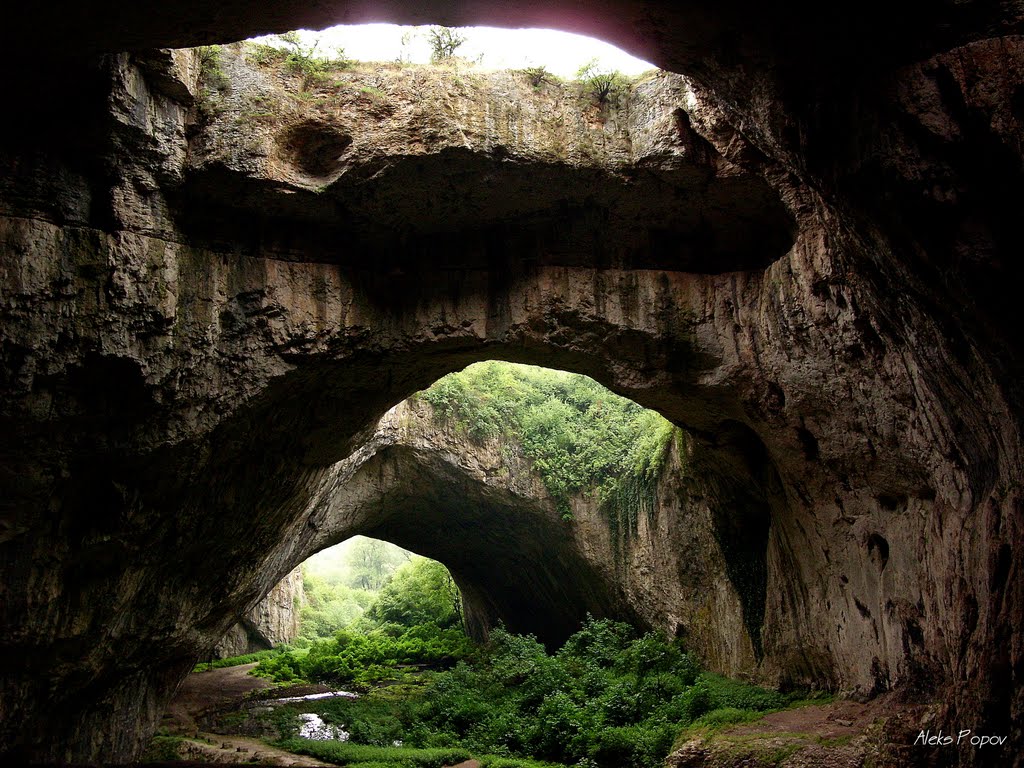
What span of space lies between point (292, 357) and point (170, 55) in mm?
3078

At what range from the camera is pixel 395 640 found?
2106 centimetres

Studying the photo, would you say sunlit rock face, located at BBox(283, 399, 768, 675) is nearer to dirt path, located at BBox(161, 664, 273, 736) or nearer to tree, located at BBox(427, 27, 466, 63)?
dirt path, located at BBox(161, 664, 273, 736)

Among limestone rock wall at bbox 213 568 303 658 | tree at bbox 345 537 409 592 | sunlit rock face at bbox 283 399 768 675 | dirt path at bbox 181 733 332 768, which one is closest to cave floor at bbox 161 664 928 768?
dirt path at bbox 181 733 332 768

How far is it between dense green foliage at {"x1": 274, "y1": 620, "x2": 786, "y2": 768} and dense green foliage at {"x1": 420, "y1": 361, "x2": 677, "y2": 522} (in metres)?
2.70

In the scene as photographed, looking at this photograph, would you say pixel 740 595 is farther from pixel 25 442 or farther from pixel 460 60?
pixel 25 442

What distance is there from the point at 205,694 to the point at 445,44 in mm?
14139

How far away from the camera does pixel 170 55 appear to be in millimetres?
6633

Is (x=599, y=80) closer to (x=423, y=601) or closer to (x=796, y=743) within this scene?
(x=796, y=743)

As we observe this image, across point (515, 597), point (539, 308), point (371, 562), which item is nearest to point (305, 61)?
point (539, 308)

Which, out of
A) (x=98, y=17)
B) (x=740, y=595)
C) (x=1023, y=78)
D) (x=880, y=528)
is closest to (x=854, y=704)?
(x=880, y=528)

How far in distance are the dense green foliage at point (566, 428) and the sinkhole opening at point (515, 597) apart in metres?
0.04

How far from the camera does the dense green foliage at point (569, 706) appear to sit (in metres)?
9.26
